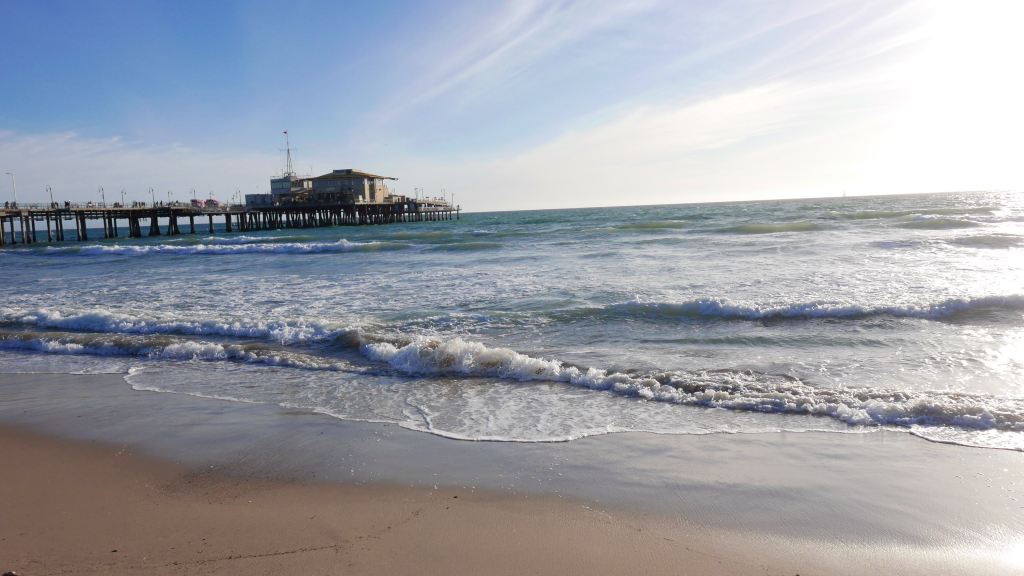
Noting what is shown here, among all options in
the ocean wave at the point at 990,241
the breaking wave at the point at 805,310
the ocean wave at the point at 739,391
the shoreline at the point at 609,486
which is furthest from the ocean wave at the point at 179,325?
the ocean wave at the point at 990,241

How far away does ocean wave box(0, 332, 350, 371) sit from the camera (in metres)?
7.83

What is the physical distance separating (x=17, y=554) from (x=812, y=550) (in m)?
4.37

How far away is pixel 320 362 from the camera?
7676mm

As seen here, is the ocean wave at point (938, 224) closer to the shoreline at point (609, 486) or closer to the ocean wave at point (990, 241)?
the ocean wave at point (990, 241)

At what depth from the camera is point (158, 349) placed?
8609mm

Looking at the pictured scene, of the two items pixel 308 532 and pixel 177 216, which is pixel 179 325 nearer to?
pixel 308 532

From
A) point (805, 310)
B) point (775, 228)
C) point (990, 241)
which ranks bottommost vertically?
point (805, 310)

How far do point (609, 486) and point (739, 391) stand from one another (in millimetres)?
2670

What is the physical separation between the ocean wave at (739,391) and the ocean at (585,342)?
2 cm

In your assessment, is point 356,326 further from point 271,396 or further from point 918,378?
point 918,378

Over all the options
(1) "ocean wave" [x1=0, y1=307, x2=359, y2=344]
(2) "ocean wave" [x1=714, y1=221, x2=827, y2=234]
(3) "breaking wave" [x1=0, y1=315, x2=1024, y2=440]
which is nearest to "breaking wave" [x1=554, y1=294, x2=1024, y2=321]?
(3) "breaking wave" [x1=0, y1=315, x2=1024, y2=440]

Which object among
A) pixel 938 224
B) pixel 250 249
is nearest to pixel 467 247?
pixel 250 249

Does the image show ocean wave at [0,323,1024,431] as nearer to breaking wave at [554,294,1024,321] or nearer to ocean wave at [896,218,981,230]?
breaking wave at [554,294,1024,321]

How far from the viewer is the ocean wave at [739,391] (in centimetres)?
509
